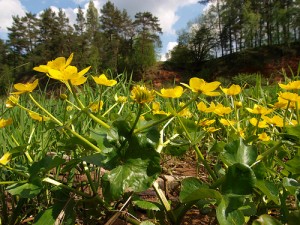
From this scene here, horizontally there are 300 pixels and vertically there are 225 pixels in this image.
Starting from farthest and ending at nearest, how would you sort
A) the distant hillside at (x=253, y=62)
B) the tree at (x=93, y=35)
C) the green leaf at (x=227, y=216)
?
the tree at (x=93, y=35) → the distant hillside at (x=253, y=62) → the green leaf at (x=227, y=216)

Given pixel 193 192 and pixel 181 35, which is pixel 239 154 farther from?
pixel 181 35

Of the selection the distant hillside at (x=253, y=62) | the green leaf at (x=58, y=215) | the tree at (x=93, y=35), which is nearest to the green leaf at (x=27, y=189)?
the green leaf at (x=58, y=215)

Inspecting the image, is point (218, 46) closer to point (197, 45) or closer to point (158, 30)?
point (197, 45)

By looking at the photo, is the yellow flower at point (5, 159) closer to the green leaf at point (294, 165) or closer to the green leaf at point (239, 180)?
the green leaf at point (239, 180)

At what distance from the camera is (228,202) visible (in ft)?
1.35

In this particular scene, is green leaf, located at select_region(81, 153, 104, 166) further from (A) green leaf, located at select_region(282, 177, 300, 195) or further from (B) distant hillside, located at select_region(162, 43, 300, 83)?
(B) distant hillside, located at select_region(162, 43, 300, 83)

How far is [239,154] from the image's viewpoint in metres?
0.46

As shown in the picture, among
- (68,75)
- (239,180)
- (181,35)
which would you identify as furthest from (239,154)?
(181,35)

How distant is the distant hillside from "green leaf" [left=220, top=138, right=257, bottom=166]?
2122 centimetres

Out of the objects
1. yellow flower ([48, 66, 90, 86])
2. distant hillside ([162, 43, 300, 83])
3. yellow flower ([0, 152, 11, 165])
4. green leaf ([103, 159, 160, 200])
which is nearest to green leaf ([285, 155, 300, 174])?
green leaf ([103, 159, 160, 200])

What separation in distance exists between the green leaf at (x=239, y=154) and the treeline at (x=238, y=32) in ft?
81.1

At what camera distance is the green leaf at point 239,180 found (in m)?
0.41

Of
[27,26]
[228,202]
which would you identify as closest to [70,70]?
[228,202]

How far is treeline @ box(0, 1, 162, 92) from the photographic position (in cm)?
2405
